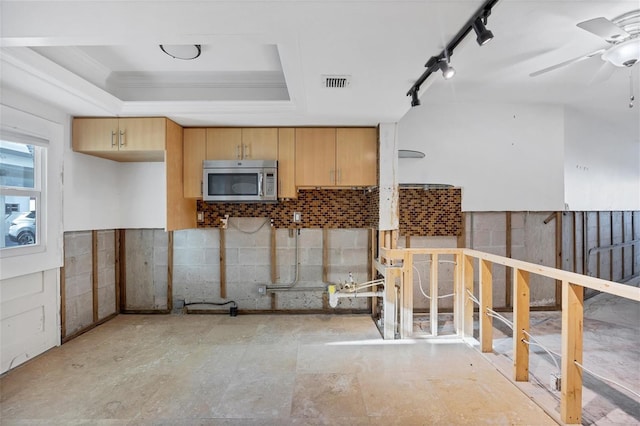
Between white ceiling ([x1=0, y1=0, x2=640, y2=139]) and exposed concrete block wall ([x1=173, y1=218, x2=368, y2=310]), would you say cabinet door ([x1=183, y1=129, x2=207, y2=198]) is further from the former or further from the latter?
exposed concrete block wall ([x1=173, y1=218, x2=368, y2=310])

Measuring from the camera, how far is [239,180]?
3.09m

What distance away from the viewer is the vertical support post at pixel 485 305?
8.41 ft

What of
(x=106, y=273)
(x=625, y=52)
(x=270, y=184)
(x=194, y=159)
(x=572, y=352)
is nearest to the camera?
(x=572, y=352)

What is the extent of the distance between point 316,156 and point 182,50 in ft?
5.06

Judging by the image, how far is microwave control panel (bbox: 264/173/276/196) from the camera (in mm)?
3066

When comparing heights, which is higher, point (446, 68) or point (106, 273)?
point (446, 68)

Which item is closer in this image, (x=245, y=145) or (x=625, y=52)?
(x=625, y=52)

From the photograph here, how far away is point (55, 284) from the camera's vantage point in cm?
268

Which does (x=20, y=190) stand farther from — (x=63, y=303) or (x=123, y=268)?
(x=123, y=268)

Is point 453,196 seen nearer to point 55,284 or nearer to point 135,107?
point 135,107

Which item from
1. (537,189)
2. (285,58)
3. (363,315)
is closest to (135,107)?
(285,58)

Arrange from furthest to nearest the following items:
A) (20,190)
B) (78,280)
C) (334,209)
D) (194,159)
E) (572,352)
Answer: (334,209), (194,159), (78,280), (20,190), (572,352)

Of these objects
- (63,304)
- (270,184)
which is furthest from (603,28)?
(63,304)

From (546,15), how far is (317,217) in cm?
264
